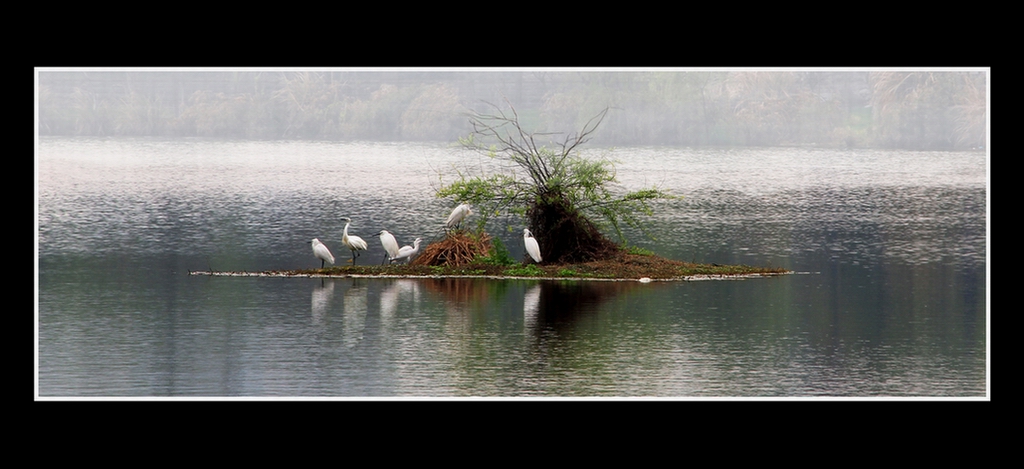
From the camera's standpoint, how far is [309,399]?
1491cm

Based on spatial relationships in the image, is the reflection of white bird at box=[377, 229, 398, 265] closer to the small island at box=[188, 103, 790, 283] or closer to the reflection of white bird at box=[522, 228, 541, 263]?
the small island at box=[188, 103, 790, 283]

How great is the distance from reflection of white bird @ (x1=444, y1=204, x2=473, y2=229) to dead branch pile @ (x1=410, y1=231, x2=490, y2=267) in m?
0.22

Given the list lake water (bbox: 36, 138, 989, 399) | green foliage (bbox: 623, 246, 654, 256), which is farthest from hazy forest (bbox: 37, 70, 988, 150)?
green foliage (bbox: 623, 246, 654, 256)

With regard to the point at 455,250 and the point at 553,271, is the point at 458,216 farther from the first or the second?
the point at 553,271

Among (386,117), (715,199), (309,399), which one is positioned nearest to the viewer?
(309,399)

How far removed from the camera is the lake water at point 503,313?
1605 cm

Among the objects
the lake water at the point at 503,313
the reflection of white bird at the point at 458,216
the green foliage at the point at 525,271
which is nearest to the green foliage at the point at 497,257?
the green foliage at the point at 525,271

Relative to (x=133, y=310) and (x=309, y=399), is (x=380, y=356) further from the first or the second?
(x=133, y=310)

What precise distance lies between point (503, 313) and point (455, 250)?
5130 mm

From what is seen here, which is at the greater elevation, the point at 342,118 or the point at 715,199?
the point at 342,118

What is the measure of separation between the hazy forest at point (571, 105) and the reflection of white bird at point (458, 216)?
40973mm

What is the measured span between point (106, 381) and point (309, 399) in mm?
2801

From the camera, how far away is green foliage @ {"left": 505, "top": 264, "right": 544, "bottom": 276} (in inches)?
954
